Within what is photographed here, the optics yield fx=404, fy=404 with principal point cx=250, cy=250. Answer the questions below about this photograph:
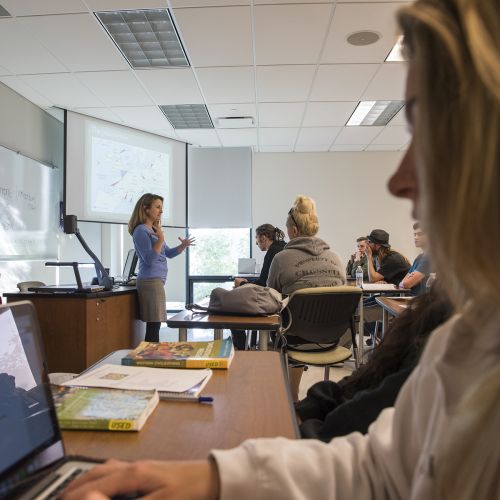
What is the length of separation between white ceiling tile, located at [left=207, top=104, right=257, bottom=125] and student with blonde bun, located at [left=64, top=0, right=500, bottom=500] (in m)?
4.38

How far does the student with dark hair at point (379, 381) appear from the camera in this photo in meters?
0.85

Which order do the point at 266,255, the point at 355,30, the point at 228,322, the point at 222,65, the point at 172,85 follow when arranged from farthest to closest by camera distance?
the point at 172,85, the point at 222,65, the point at 266,255, the point at 355,30, the point at 228,322

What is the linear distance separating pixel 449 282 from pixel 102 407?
0.67 m

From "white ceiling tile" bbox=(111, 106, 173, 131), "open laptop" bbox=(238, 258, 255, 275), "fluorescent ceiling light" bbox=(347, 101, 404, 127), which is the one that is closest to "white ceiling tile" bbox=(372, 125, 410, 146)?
"fluorescent ceiling light" bbox=(347, 101, 404, 127)

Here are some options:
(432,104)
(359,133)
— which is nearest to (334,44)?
(359,133)

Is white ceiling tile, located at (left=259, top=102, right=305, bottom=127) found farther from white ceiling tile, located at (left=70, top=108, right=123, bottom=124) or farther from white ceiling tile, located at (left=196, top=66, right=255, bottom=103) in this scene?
white ceiling tile, located at (left=70, top=108, right=123, bottom=124)

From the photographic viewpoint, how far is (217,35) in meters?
3.10

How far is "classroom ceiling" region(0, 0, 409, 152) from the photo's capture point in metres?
2.80

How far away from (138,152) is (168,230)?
1.43 meters

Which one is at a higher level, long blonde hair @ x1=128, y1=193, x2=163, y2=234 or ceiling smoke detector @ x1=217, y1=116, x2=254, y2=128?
ceiling smoke detector @ x1=217, y1=116, x2=254, y2=128

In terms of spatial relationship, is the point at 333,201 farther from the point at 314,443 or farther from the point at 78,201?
the point at 314,443

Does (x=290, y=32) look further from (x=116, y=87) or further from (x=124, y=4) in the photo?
(x=116, y=87)

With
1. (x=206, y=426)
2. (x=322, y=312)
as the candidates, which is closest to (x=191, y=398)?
(x=206, y=426)

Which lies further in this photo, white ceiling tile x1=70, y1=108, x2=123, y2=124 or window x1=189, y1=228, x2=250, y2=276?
window x1=189, y1=228, x2=250, y2=276
